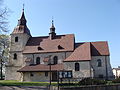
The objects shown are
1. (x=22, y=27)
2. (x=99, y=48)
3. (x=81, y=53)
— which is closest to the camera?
(x=81, y=53)

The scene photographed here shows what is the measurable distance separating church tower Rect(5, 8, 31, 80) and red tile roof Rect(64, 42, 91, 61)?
42.7 ft

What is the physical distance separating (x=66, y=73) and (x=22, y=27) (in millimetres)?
18385

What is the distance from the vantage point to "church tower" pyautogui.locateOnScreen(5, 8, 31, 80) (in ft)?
141

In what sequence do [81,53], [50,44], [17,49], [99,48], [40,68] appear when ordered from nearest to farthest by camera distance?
[81,53], [40,68], [99,48], [50,44], [17,49]

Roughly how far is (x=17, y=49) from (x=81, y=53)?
16.8 m

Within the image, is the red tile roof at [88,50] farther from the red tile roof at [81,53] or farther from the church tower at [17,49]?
the church tower at [17,49]

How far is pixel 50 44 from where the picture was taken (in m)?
42.8

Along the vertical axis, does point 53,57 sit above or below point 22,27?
below

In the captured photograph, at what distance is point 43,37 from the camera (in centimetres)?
4650

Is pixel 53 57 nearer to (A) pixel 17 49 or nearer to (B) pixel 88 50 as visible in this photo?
(B) pixel 88 50

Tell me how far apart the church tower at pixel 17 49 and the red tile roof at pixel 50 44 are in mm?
1630

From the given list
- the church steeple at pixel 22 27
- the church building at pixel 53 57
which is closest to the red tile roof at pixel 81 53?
the church building at pixel 53 57

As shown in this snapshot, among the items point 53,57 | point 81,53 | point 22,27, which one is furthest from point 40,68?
point 22,27

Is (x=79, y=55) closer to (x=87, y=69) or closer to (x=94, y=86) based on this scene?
(x=87, y=69)
